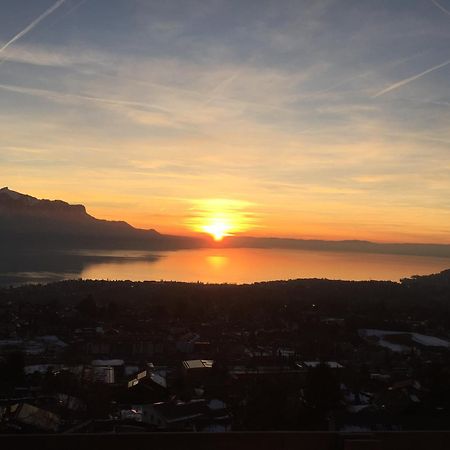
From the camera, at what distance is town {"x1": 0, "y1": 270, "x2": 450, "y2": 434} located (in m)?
5.27

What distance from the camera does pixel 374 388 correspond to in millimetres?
8156

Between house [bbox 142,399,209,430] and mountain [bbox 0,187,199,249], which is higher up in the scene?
mountain [bbox 0,187,199,249]

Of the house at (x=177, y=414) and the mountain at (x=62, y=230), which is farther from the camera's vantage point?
the mountain at (x=62, y=230)

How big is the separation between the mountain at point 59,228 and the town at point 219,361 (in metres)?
34.4

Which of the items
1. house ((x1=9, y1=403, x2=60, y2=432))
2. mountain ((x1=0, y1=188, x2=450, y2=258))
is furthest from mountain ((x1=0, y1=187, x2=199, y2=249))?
house ((x1=9, y1=403, x2=60, y2=432))

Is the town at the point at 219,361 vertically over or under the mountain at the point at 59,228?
under

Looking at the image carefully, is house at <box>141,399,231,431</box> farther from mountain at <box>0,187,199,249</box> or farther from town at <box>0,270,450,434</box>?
mountain at <box>0,187,199,249</box>

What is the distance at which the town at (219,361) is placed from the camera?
208 inches

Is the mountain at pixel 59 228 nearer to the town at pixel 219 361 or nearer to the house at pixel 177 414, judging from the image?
the town at pixel 219 361

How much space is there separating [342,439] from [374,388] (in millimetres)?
7852

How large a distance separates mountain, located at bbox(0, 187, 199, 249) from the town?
113ft

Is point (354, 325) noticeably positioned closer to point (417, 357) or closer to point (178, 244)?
point (417, 357)

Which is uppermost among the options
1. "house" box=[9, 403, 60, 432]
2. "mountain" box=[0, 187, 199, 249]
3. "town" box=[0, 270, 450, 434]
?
"mountain" box=[0, 187, 199, 249]

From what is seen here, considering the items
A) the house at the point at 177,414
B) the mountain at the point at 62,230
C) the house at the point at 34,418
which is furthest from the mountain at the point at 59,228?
the house at the point at 34,418
